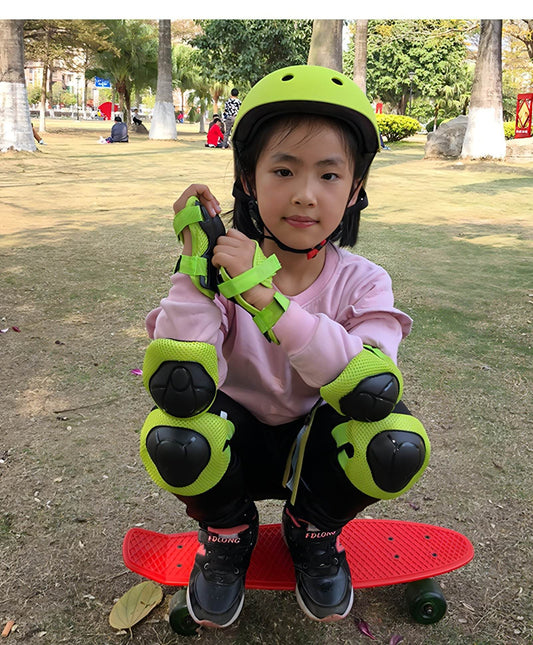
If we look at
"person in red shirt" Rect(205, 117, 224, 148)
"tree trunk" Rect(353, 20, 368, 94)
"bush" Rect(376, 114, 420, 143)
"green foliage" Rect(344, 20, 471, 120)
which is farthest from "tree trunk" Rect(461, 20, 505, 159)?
"green foliage" Rect(344, 20, 471, 120)

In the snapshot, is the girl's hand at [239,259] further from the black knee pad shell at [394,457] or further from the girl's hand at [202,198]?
the black knee pad shell at [394,457]

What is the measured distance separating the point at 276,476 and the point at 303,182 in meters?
0.75

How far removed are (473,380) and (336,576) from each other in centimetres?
171

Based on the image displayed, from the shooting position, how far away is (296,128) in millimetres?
1562

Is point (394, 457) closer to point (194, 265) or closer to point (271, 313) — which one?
point (271, 313)

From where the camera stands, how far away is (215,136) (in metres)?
19.6

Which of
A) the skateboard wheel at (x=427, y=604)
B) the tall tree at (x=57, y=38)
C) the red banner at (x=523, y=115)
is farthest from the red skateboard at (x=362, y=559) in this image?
the tall tree at (x=57, y=38)

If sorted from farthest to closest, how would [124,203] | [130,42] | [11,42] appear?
[130,42], [11,42], [124,203]

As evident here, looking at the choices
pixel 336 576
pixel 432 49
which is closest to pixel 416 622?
pixel 336 576

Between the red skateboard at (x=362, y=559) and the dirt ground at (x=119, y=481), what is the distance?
2.9 inches

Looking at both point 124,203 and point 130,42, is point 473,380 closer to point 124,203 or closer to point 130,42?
point 124,203

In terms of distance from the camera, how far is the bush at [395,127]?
22719mm

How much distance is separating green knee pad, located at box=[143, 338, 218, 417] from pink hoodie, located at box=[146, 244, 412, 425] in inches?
2.5

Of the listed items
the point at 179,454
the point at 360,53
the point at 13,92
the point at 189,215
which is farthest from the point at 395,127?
the point at 179,454
